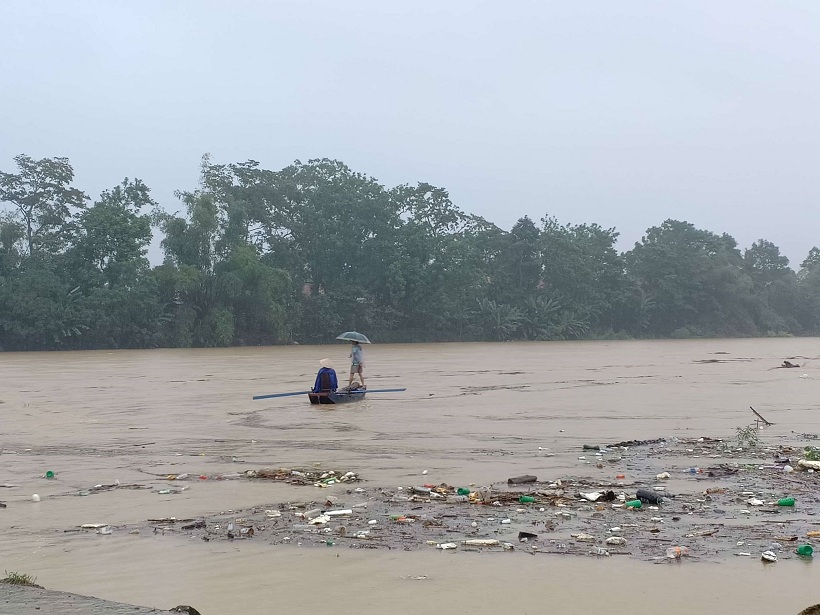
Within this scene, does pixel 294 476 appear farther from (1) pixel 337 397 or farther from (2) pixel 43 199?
(2) pixel 43 199

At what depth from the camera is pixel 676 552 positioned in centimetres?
560

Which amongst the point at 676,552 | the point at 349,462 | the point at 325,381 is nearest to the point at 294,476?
the point at 349,462

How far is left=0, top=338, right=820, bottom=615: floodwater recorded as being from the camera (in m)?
5.08

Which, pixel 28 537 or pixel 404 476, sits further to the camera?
pixel 404 476

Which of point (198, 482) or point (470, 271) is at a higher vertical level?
point (470, 271)

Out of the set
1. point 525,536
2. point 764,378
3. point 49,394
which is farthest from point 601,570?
point 764,378

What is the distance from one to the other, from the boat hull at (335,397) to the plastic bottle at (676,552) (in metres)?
11.7

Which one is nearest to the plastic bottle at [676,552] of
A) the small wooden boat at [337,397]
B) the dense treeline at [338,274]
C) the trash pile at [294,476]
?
the trash pile at [294,476]

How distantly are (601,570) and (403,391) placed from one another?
15.3 m

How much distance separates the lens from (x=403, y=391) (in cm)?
2061

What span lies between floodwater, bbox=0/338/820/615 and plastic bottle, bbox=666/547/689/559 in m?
0.12

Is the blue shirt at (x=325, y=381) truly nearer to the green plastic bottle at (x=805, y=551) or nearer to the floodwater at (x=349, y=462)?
the floodwater at (x=349, y=462)

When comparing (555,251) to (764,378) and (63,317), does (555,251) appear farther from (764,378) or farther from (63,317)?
(764,378)

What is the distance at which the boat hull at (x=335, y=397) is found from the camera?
17.0 m
